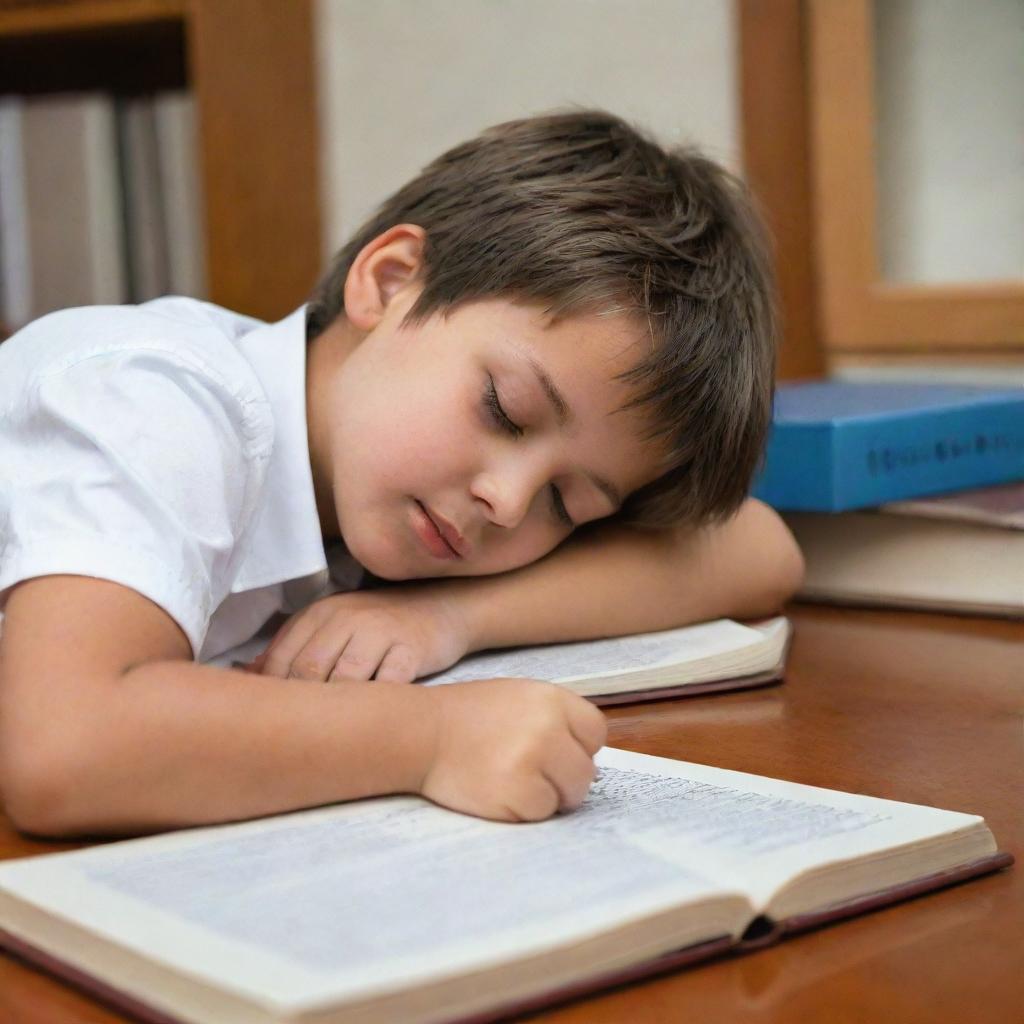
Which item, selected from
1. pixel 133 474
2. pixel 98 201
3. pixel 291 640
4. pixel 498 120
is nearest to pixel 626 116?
pixel 498 120

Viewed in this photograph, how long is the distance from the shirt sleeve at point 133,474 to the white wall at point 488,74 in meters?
0.94

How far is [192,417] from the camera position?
0.71 metres

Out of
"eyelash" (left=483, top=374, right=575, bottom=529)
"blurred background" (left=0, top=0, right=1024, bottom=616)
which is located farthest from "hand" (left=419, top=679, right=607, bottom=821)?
"blurred background" (left=0, top=0, right=1024, bottom=616)

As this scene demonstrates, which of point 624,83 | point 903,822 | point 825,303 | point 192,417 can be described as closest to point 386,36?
point 624,83

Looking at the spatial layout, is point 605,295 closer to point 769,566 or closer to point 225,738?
point 769,566

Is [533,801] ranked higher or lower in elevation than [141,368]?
lower

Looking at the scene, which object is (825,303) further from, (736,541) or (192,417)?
(192,417)

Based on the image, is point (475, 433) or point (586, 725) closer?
point (586, 725)

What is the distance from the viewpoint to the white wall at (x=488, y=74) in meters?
1.57

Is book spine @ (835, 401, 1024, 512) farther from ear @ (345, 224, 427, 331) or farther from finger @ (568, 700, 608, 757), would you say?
finger @ (568, 700, 608, 757)

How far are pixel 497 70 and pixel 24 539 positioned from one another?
3.93 feet


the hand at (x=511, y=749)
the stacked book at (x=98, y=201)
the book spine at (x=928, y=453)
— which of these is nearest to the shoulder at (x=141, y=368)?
the hand at (x=511, y=749)

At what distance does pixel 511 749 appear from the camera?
0.58 metres

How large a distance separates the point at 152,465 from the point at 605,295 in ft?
0.96
